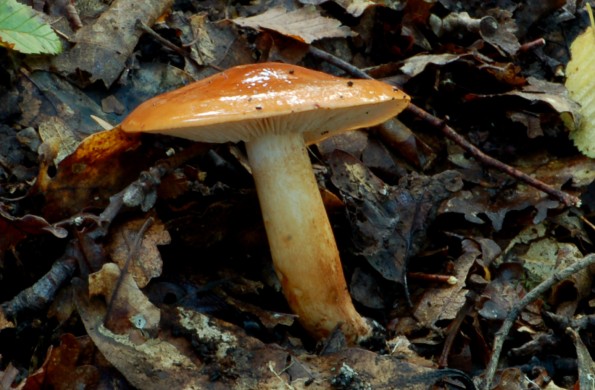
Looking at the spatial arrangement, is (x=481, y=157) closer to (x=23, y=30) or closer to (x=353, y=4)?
(x=353, y=4)

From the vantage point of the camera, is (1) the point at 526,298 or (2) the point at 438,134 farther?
(2) the point at 438,134

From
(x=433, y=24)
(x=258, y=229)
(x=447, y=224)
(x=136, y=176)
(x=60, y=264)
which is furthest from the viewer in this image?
(x=433, y=24)

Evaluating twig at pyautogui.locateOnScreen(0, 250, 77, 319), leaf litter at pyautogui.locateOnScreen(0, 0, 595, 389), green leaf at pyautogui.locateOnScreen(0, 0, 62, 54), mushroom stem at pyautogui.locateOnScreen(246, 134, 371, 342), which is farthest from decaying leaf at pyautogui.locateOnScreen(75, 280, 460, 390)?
green leaf at pyautogui.locateOnScreen(0, 0, 62, 54)

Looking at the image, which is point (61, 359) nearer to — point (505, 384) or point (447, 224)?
point (505, 384)

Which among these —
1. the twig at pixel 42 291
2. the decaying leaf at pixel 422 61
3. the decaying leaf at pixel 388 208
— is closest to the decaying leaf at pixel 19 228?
the twig at pixel 42 291

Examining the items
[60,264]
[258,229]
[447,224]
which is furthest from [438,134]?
[60,264]

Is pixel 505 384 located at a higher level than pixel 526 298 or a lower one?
lower

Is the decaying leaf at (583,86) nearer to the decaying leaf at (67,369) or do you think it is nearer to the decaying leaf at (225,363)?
the decaying leaf at (225,363)

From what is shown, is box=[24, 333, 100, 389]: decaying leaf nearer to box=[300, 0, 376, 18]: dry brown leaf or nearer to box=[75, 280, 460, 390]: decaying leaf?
box=[75, 280, 460, 390]: decaying leaf
